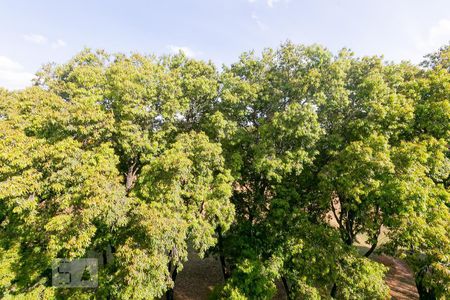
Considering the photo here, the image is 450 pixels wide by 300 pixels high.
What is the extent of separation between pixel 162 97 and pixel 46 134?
6100 millimetres

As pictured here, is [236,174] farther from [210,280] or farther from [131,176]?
[210,280]

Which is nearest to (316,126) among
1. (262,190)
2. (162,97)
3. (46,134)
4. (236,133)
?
(236,133)

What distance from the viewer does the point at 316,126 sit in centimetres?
1251

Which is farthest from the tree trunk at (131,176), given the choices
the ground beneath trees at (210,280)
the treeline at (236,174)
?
the ground beneath trees at (210,280)

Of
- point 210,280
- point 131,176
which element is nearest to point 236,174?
point 131,176

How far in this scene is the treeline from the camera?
33.8ft
